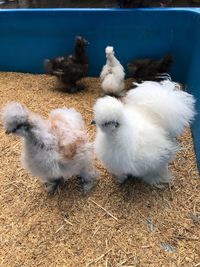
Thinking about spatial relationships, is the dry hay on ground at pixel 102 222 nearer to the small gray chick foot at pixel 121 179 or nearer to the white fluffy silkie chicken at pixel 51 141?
the small gray chick foot at pixel 121 179

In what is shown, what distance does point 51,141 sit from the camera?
184cm

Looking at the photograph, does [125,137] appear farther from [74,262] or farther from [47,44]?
[47,44]

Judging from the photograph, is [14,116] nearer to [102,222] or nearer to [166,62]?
[102,222]

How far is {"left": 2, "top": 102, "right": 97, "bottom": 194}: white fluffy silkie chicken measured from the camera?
1.69 meters

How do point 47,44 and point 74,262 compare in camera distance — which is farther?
point 47,44

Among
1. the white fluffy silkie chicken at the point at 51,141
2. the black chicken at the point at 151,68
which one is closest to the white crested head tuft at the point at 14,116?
the white fluffy silkie chicken at the point at 51,141

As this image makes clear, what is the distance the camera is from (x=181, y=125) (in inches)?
76.6

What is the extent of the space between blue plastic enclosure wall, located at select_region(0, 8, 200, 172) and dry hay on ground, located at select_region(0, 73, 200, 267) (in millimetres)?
1063

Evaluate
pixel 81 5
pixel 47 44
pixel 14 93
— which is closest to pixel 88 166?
pixel 14 93

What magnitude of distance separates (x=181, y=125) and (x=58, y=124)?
2.43 feet

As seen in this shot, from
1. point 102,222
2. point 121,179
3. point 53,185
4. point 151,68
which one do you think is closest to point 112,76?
point 151,68

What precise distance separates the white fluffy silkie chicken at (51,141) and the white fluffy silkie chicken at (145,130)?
5.5 inches

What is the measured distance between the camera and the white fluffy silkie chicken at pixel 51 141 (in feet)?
5.56

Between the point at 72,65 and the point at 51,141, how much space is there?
1324 mm
